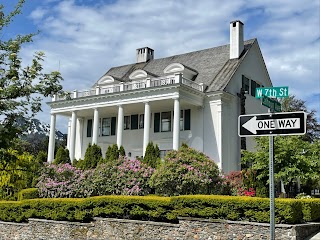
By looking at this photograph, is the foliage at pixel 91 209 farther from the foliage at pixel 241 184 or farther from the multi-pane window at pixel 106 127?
the multi-pane window at pixel 106 127

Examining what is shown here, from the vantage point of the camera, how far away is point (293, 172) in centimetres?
2148

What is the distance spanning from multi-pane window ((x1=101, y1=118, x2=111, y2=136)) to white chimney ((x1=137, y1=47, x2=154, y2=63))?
7942 millimetres

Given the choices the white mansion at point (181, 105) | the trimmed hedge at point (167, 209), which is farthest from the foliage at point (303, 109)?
the trimmed hedge at point (167, 209)

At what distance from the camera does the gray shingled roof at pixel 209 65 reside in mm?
31812

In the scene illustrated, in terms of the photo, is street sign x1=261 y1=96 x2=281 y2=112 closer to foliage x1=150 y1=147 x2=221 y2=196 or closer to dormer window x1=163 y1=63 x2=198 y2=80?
foliage x1=150 y1=147 x2=221 y2=196

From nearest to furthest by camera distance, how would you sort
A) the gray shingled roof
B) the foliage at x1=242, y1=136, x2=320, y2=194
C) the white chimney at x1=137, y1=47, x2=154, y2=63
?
1. the foliage at x1=242, y1=136, x2=320, y2=194
2. the gray shingled roof
3. the white chimney at x1=137, y1=47, x2=154, y2=63

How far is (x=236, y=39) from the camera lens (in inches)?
1307

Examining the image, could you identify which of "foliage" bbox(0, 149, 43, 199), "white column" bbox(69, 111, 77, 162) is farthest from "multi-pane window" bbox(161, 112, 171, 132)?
"foliage" bbox(0, 149, 43, 199)

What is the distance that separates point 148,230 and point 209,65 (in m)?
21.7

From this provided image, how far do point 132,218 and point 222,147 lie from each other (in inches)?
611

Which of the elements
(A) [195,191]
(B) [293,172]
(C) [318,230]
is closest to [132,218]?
(A) [195,191]

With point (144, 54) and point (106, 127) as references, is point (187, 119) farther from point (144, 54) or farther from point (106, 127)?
point (144, 54)

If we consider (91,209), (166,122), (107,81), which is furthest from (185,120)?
(91,209)

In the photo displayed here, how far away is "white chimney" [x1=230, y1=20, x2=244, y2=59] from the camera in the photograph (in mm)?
33125
